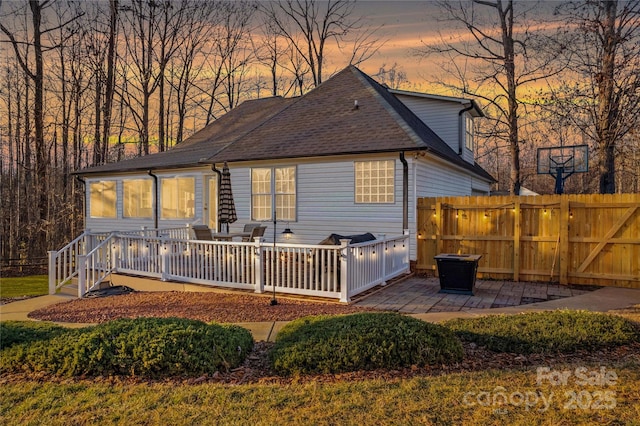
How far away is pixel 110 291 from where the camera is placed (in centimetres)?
899

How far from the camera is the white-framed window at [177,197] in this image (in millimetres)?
14123

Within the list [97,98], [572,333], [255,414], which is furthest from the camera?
[97,98]

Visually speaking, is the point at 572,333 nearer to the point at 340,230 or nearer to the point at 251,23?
the point at 340,230

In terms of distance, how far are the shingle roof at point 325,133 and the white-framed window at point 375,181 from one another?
1.72 ft

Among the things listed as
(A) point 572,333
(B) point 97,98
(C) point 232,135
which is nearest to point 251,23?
(B) point 97,98

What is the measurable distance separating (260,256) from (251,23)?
23097 millimetres

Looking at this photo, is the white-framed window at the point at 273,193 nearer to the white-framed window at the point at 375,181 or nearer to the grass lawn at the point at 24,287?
the white-framed window at the point at 375,181

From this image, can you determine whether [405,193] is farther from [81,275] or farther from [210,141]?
[210,141]

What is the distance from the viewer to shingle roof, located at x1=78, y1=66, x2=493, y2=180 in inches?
425

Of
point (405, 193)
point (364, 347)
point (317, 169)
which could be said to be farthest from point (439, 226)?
point (364, 347)

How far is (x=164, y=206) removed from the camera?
48.3ft

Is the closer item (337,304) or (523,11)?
(337,304)

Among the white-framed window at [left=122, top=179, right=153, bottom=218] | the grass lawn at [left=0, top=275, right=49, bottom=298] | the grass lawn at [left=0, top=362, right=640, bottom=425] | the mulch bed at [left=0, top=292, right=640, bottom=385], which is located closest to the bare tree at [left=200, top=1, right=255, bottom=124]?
the white-framed window at [left=122, top=179, right=153, bottom=218]

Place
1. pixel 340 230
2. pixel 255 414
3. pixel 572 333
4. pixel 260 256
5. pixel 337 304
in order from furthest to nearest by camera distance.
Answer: pixel 340 230 < pixel 260 256 < pixel 337 304 < pixel 572 333 < pixel 255 414
